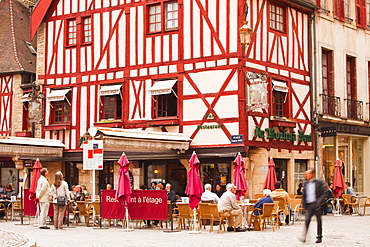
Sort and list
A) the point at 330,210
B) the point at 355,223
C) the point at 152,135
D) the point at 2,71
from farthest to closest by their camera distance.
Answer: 1. the point at 2,71
2. the point at 330,210
3. the point at 152,135
4. the point at 355,223

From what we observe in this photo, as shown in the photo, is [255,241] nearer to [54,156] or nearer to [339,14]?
[54,156]

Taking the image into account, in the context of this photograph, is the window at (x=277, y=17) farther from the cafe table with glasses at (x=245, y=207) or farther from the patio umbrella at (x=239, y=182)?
the cafe table with glasses at (x=245, y=207)

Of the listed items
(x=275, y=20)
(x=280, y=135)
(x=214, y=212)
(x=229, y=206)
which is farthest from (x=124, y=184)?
(x=275, y=20)

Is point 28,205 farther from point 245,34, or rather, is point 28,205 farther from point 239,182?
point 245,34

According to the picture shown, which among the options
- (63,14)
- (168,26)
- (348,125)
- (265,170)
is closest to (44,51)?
(63,14)

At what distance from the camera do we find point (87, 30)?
954 inches

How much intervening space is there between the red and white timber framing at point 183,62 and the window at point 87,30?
24cm

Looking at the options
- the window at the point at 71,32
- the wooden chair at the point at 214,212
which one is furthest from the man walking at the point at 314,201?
the window at the point at 71,32

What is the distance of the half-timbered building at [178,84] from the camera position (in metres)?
20.3

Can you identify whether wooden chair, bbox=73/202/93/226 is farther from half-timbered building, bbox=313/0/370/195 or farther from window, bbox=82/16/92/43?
half-timbered building, bbox=313/0/370/195

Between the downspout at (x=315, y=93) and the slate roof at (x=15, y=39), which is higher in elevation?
the slate roof at (x=15, y=39)

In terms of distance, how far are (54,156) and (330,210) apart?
9.99 m

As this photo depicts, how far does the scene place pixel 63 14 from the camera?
977 inches

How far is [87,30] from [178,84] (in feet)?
16.1
